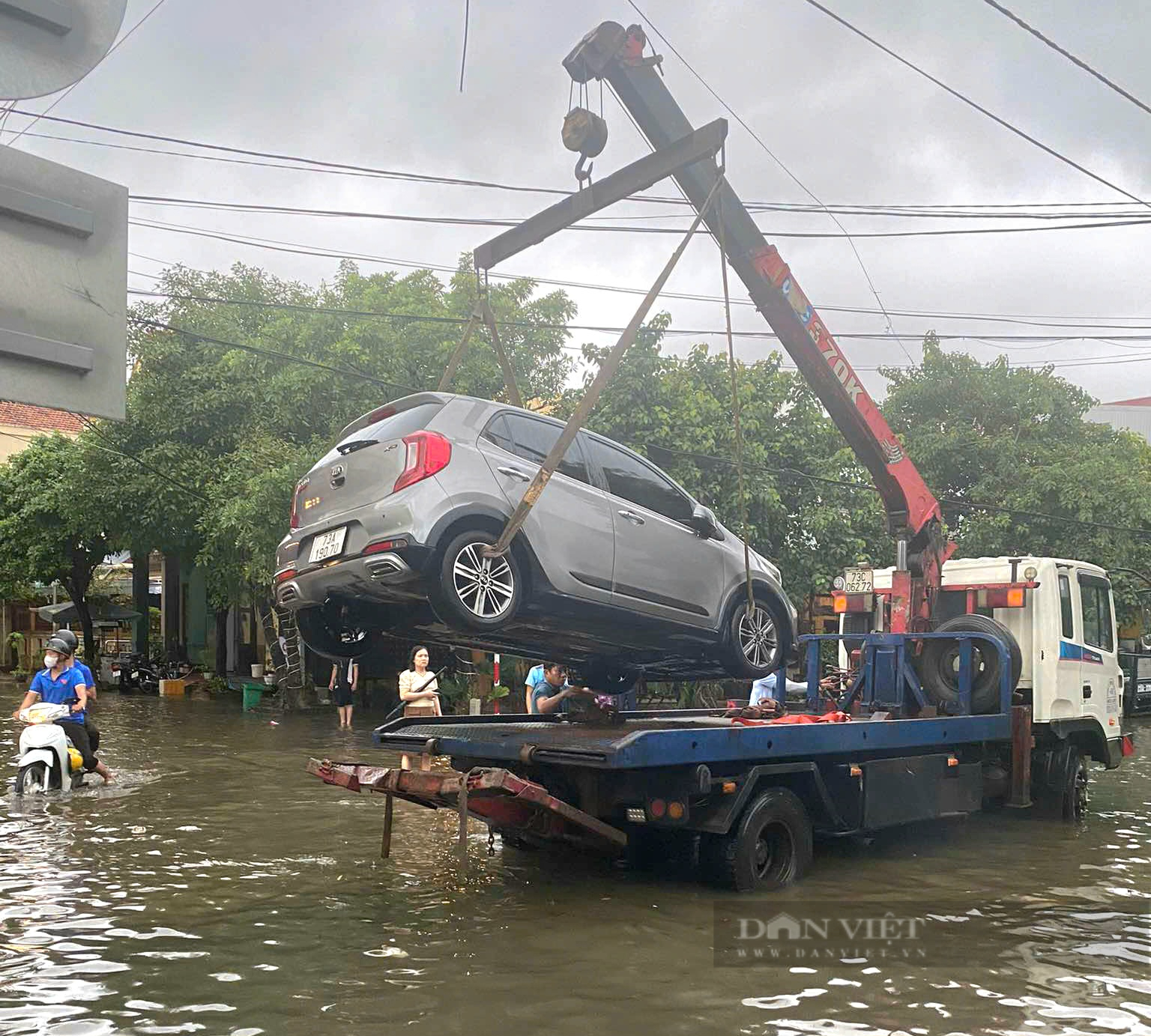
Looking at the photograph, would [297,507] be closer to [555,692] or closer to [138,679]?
[555,692]

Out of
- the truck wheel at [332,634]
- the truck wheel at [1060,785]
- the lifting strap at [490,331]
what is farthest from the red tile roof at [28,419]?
the truck wheel at [332,634]

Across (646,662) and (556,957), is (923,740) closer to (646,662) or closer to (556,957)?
(646,662)

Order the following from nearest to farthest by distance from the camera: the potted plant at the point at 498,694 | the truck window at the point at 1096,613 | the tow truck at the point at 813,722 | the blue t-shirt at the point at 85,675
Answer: the tow truck at the point at 813,722 < the truck window at the point at 1096,613 < the blue t-shirt at the point at 85,675 < the potted plant at the point at 498,694

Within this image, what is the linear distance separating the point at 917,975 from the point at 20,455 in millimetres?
28983

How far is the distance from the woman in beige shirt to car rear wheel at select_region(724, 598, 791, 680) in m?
3.92

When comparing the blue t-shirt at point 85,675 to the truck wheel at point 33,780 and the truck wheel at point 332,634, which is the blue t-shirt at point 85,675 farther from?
the truck wheel at point 332,634

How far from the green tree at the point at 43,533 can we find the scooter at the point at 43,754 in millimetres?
16168

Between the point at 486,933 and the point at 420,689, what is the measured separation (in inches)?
186

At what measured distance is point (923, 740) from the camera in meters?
8.24

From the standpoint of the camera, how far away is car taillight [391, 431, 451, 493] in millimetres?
5477

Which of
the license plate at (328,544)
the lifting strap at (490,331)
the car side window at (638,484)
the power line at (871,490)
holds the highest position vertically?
the power line at (871,490)

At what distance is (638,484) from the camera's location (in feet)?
21.5

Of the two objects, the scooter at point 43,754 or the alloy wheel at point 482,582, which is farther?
the scooter at point 43,754

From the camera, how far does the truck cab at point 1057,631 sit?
32.2ft
